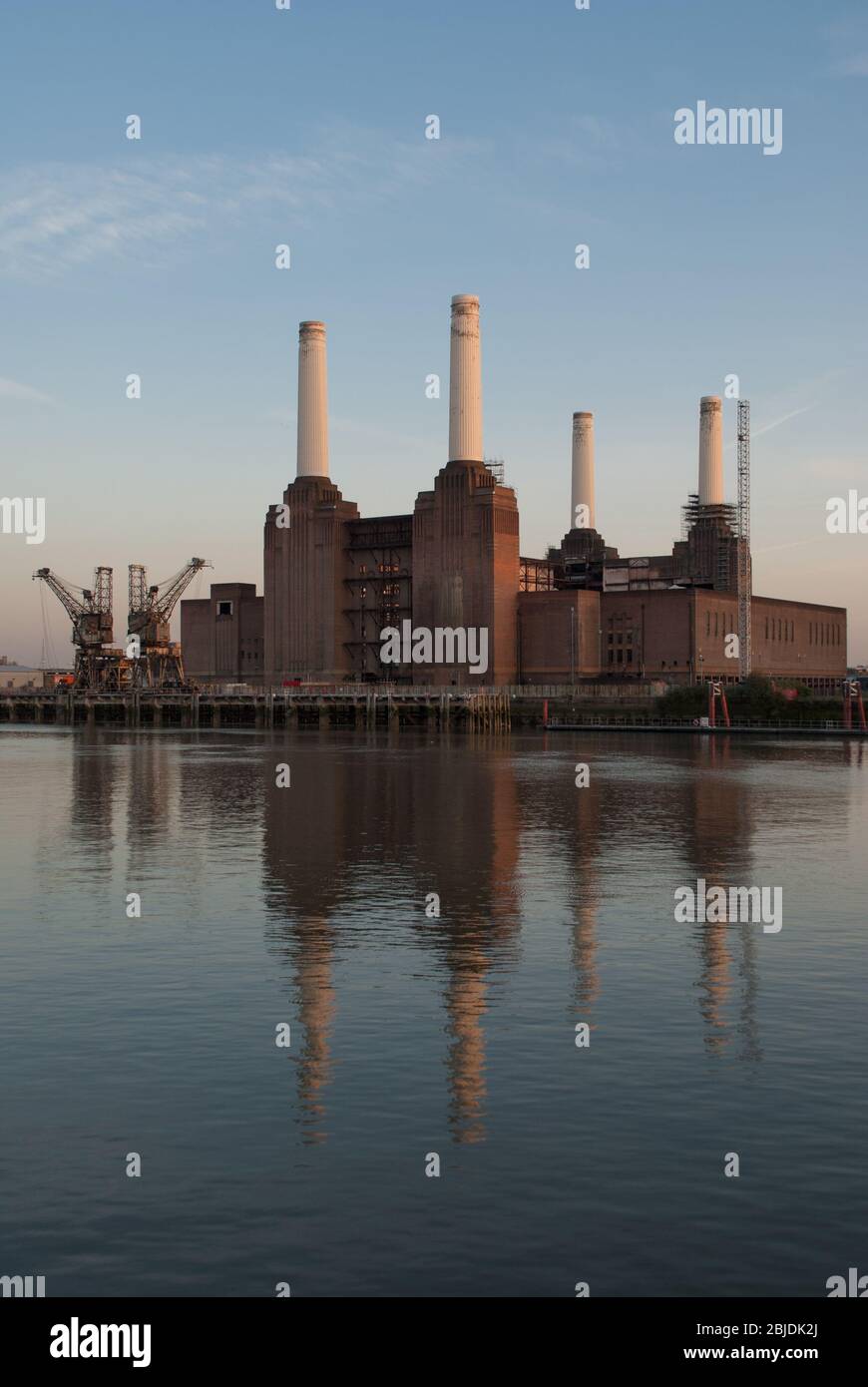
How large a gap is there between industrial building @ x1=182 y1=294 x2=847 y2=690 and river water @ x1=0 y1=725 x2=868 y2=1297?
371ft

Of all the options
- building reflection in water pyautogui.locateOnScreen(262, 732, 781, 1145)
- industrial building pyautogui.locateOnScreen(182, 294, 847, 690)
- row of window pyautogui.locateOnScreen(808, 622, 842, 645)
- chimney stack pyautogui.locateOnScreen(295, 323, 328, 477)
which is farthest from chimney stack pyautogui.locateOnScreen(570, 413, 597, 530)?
building reflection in water pyautogui.locateOnScreen(262, 732, 781, 1145)

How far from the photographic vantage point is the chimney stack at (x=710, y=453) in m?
163

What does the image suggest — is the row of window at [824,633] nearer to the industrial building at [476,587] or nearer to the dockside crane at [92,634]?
the industrial building at [476,587]

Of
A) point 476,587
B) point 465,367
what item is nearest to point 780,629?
point 476,587

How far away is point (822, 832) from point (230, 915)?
→ 23.2 metres

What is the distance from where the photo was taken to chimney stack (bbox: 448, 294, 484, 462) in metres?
137

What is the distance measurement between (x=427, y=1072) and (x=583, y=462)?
156568mm

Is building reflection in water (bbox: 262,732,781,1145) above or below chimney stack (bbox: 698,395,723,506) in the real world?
below

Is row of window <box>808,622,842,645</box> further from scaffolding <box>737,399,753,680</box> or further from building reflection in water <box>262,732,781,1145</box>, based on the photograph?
building reflection in water <box>262,732,781,1145</box>

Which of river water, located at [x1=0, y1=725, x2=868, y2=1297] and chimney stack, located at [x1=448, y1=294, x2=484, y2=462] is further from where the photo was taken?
chimney stack, located at [x1=448, y1=294, x2=484, y2=462]

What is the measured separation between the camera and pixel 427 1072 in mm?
16328

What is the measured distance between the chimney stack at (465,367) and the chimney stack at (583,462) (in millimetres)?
24836

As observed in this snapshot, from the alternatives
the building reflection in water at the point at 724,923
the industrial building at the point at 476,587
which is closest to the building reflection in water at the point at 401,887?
the building reflection in water at the point at 724,923

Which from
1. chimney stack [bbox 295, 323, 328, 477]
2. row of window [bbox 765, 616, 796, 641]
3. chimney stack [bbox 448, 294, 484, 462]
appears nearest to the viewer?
chimney stack [bbox 448, 294, 484, 462]
